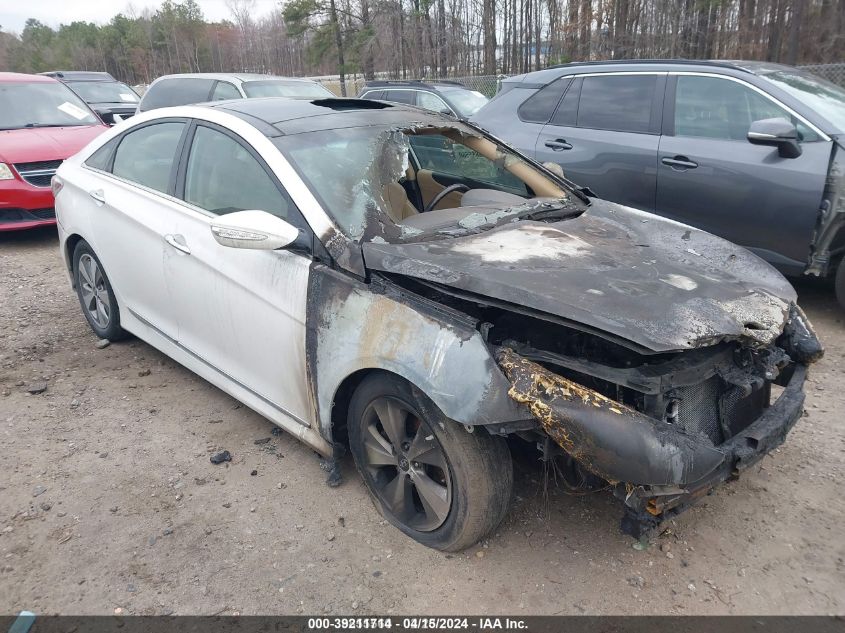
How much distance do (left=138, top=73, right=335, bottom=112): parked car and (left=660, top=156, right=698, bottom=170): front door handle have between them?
4.94 metres

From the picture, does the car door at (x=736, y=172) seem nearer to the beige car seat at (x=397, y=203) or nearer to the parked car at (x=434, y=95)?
the beige car seat at (x=397, y=203)

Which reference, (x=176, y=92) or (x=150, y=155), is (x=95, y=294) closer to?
(x=150, y=155)

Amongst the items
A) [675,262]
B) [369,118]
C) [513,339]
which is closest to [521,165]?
Answer: [369,118]

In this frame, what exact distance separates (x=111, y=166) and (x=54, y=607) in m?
2.70

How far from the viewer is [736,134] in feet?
16.0

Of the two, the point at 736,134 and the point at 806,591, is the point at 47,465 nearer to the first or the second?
the point at 806,591

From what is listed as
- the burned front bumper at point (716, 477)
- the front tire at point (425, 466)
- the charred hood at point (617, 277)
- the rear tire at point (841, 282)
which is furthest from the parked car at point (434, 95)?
the burned front bumper at point (716, 477)

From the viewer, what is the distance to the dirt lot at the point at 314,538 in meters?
2.41

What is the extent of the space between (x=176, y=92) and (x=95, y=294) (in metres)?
5.62

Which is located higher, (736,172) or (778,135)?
(778,135)

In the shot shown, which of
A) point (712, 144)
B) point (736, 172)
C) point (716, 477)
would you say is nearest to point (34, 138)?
point (712, 144)

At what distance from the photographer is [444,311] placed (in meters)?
2.39

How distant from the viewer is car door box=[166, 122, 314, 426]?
2.83 metres

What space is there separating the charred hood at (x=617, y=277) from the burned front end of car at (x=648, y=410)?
0.46 ft
